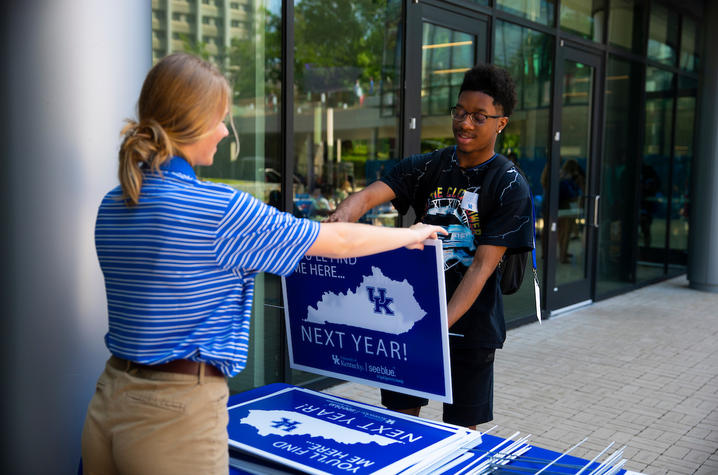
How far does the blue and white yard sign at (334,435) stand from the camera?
170 cm

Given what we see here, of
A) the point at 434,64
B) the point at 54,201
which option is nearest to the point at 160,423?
the point at 54,201

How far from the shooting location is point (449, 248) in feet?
7.75

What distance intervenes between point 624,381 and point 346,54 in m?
3.53

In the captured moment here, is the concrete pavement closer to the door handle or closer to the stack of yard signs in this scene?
the door handle

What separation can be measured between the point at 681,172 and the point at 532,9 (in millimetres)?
5775

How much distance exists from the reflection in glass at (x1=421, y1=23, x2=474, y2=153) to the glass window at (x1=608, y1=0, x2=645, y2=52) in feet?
10.9

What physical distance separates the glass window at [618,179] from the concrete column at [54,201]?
786cm

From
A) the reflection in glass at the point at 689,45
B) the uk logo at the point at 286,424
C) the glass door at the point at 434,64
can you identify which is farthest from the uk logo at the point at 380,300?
the reflection in glass at the point at 689,45

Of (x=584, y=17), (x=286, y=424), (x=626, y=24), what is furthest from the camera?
(x=626, y=24)

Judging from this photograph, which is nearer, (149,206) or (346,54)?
(149,206)

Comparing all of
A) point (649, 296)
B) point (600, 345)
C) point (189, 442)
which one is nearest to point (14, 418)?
point (189, 442)

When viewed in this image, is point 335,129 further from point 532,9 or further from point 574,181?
point 574,181

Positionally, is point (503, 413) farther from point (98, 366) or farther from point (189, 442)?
point (189, 442)

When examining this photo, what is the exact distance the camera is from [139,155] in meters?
1.43
